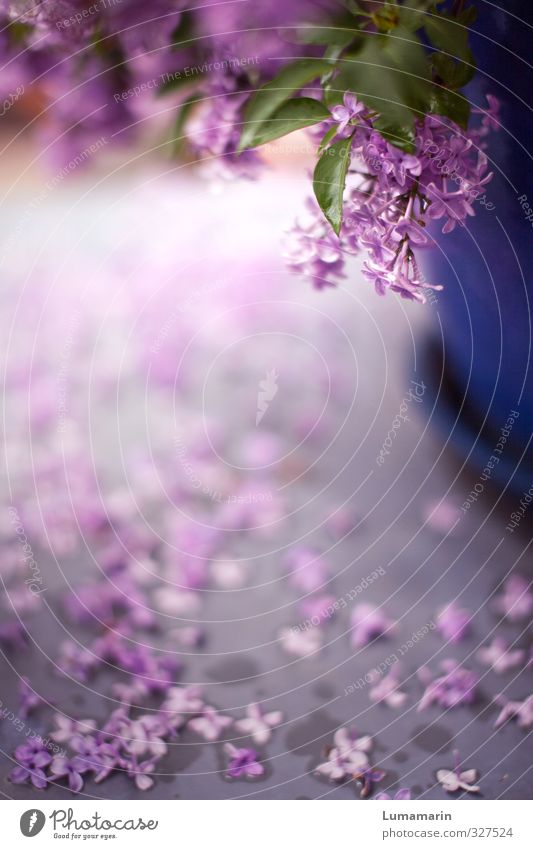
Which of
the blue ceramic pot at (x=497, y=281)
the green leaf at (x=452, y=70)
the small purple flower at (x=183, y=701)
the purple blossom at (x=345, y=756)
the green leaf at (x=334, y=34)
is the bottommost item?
the purple blossom at (x=345, y=756)

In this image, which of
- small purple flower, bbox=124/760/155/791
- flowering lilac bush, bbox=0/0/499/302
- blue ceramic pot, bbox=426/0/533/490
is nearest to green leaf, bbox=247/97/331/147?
flowering lilac bush, bbox=0/0/499/302

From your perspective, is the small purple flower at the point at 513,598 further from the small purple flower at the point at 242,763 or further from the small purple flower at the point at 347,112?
the small purple flower at the point at 347,112

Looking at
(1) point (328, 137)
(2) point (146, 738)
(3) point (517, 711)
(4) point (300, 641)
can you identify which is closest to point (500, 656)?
(3) point (517, 711)

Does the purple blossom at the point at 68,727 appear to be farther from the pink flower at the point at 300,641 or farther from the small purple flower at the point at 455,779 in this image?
the small purple flower at the point at 455,779

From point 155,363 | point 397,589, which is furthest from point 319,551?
point 155,363

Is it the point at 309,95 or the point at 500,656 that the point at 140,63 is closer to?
the point at 309,95

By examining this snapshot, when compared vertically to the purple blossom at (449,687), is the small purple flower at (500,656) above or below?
above

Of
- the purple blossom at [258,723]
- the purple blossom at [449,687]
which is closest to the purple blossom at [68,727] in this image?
the purple blossom at [258,723]
